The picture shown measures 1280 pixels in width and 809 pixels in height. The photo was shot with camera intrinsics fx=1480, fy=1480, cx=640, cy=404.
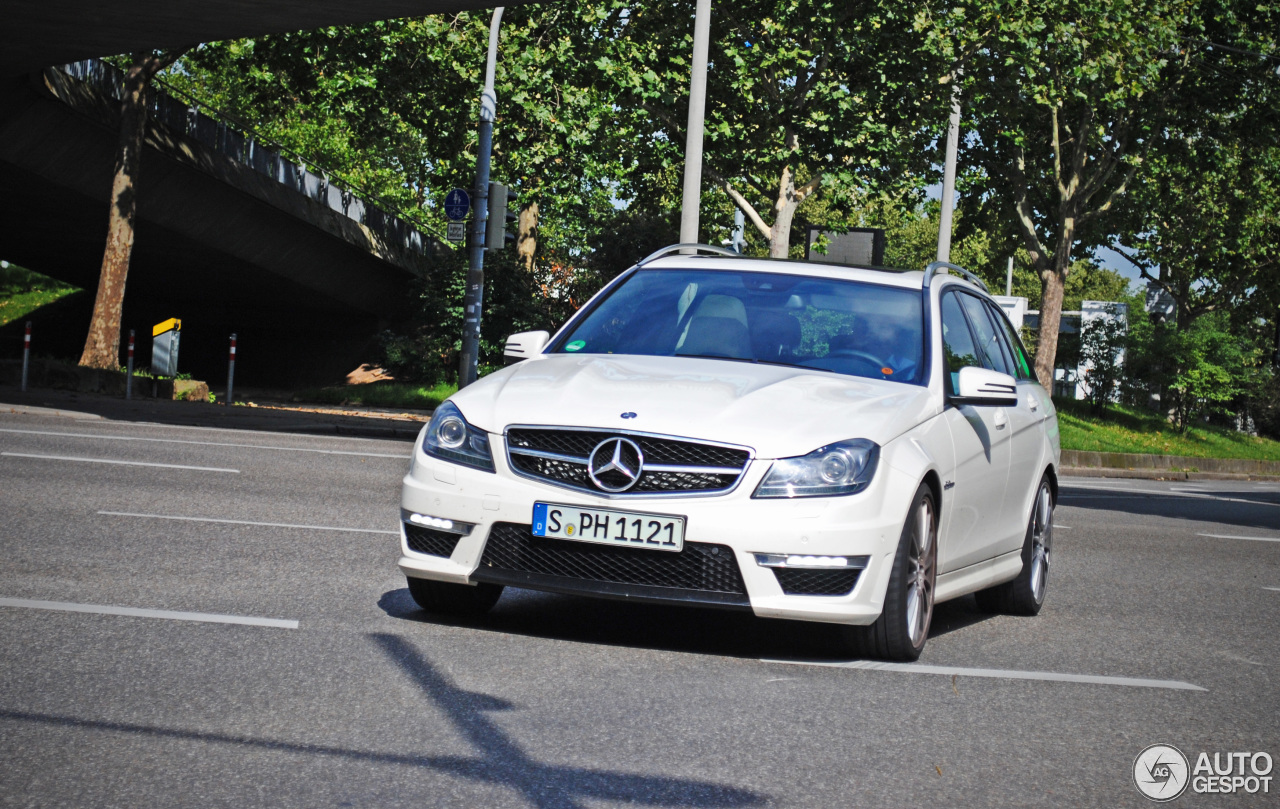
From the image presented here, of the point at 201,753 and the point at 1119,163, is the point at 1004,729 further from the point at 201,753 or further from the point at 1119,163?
the point at 1119,163

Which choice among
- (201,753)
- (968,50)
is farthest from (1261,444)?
(201,753)

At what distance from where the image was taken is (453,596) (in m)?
6.37

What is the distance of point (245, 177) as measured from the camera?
31062 millimetres

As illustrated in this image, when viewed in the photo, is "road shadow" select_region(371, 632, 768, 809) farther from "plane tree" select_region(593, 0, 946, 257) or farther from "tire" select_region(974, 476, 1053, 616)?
"plane tree" select_region(593, 0, 946, 257)

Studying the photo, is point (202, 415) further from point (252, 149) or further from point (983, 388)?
point (983, 388)

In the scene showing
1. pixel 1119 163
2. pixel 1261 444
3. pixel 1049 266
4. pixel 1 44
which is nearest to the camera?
pixel 1 44

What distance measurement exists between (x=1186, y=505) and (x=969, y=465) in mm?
13171

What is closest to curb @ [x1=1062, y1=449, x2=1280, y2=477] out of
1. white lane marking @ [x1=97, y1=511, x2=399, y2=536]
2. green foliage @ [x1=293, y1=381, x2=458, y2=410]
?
green foliage @ [x1=293, y1=381, x2=458, y2=410]

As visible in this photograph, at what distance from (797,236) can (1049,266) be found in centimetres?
1458

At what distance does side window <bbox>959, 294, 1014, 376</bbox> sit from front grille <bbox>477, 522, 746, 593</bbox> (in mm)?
2778

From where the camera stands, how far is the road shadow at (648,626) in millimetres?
6152

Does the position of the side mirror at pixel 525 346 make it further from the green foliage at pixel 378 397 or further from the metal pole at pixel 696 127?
the green foliage at pixel 378 397

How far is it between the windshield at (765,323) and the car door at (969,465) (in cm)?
27

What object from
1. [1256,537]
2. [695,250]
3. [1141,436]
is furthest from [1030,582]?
[1141,436]
